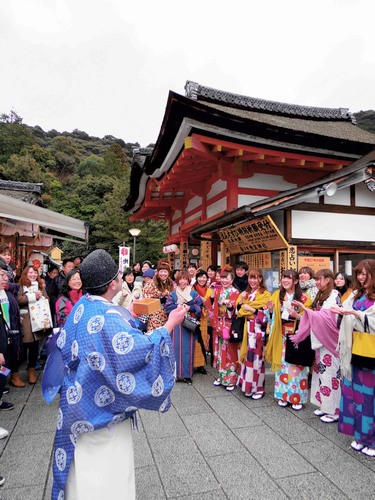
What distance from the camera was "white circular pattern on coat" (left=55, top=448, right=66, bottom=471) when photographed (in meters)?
1.66

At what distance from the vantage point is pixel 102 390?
1.61 meters

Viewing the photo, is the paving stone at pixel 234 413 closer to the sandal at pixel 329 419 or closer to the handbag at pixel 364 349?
the sandal at pixel 329 419

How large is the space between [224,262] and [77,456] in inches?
273

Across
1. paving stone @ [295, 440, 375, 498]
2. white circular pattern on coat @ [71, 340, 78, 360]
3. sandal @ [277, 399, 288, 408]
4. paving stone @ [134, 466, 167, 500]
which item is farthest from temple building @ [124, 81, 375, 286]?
white circular pattern on coat @ [71, 340, 78, 360]

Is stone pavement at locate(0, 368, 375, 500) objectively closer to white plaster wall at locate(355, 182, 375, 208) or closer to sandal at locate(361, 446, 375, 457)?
sandal at locate(361, 446, 375, 457)

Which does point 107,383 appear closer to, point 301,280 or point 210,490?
point 210,490

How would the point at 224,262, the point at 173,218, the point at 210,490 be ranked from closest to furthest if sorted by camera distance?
the point at 210,490 → the point at 224,262 → the point at 173,218

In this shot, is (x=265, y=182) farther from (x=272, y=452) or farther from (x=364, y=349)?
(x=272, y=452)

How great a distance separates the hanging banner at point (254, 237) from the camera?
615 cm

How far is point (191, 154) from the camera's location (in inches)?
251

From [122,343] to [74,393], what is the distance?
37 cm

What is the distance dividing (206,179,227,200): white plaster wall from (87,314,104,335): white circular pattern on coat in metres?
6.38

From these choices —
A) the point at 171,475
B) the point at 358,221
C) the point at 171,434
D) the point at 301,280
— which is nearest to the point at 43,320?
the point at 171,434

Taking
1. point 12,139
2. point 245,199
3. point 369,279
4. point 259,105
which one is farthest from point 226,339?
point 12,139
